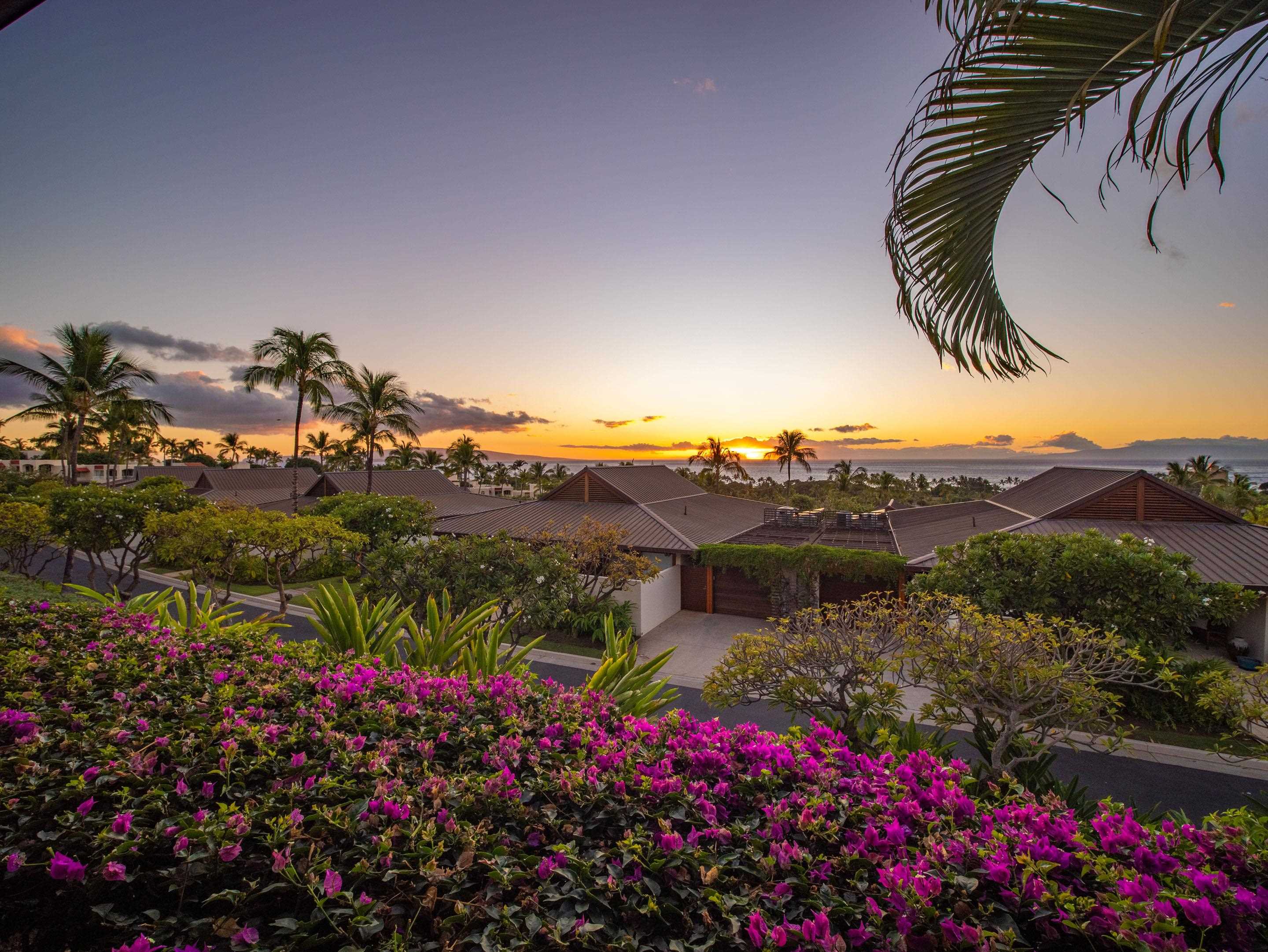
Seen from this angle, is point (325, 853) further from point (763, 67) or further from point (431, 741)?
point (763, 67)

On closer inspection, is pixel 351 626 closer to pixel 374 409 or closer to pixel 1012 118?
pixel 1012 118

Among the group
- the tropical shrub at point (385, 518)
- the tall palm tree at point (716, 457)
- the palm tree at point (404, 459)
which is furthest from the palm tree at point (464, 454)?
the tropical shrub at point (385, 518)

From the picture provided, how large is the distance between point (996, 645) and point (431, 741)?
589cm

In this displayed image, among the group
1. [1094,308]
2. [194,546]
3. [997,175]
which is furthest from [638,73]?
[194,546]

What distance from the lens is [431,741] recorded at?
252cm

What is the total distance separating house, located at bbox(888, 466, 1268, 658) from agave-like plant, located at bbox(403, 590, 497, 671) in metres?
13.1

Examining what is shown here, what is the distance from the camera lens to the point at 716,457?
48.8 metres

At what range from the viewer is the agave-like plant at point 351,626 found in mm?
4848

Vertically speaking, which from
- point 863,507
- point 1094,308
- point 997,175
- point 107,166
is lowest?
point 863,507

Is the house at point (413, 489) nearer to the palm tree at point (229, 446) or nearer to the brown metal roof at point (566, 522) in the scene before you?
the brown metal roof at point (566, 522)

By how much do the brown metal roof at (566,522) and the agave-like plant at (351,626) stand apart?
1177 centimetres

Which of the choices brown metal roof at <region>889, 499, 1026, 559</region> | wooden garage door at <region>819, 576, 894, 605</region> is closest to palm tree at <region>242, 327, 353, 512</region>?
wooden garage door at <region>819, 576, 894, 605</region>

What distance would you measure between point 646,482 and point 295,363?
18.4 m

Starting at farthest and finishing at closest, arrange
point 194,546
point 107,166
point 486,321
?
point 486,321 → point 194,546 → point 107,166
